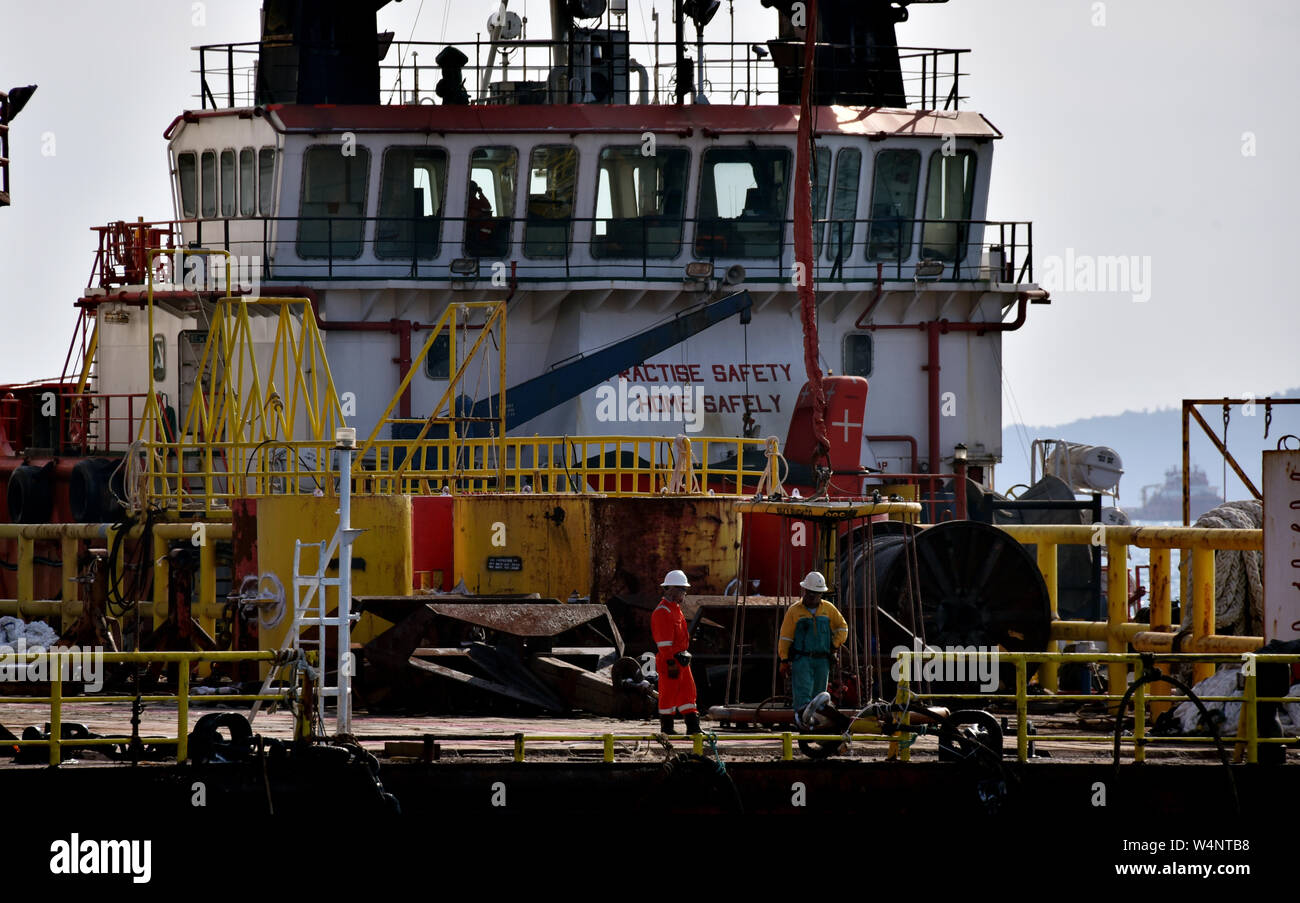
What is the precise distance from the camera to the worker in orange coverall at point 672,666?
14.5 meters

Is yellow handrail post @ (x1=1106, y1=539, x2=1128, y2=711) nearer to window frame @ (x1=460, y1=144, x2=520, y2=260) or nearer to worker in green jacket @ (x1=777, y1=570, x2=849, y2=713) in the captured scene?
worker in green jacket @ (x1=777, y1=570, x2=849, y2=713)

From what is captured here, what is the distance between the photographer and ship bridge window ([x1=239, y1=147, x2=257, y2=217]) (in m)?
27.2

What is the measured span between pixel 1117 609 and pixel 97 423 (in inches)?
627

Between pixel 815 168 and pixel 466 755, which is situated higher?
pixel 815 168

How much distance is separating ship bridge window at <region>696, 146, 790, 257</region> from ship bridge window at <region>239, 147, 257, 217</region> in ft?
20.3

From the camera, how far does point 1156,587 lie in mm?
18766

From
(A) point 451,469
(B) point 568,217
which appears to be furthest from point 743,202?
(A) point 451,469

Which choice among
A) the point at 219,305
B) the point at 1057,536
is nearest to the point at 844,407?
the point at 1057,536

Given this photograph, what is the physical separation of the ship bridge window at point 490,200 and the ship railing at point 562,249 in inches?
1.0

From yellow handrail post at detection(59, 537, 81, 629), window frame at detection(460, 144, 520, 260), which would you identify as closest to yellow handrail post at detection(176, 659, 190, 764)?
yellow handrail post at detection(59, 537, 81, 629)

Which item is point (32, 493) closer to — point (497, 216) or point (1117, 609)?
point (497, 216)

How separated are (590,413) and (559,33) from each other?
748 centimetres
